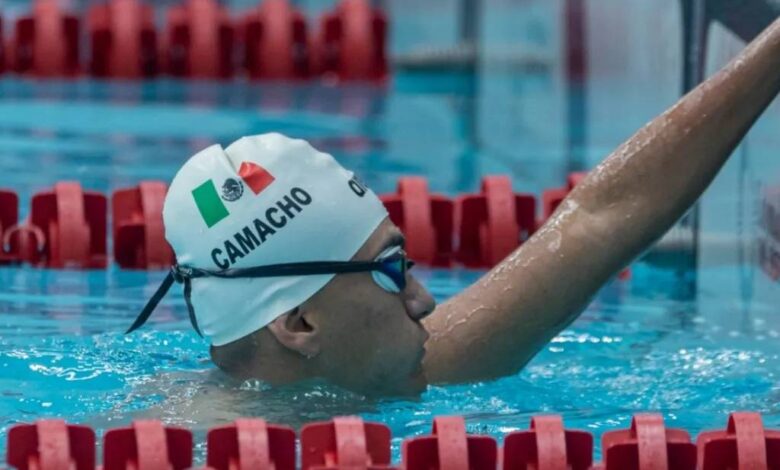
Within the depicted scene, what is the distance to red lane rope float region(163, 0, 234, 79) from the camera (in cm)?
780

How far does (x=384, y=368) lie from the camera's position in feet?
8.95

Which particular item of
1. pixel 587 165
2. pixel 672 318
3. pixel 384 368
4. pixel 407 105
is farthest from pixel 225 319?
pixel 407 105

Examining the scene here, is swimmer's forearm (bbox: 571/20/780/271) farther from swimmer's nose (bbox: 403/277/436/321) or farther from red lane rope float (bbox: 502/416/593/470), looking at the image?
red lane rope float (bbox: 502/416/593/470)

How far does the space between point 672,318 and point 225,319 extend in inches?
60.8

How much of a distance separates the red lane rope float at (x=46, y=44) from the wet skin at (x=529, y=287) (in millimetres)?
5048

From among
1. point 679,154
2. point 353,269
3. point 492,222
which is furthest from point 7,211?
point 679,154

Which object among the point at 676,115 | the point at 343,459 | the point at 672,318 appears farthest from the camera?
the point at 672,318

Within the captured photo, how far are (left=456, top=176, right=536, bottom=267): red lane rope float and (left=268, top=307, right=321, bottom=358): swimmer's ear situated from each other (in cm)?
180

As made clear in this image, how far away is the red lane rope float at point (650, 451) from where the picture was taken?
2.44 meters

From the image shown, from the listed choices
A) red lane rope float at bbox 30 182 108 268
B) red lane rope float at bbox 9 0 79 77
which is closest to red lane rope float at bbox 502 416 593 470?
red lane rope float at bbox 30 182 108 268

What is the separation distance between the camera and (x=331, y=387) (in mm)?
2723

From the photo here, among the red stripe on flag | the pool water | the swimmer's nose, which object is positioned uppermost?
the red stripe on flag

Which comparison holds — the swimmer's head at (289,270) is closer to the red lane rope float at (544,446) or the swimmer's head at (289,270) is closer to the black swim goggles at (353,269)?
the black swim goggles at (353,269)

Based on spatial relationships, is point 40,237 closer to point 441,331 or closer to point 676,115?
point 441,331
